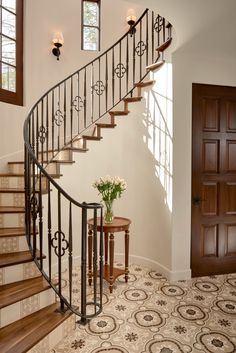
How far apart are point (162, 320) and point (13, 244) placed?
1.52m

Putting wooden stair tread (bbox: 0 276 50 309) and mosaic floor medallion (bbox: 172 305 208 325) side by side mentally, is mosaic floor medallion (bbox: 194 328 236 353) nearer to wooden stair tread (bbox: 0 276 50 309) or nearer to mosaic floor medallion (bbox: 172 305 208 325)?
mosaic floor medallion (bbox: 172 305 208 325)

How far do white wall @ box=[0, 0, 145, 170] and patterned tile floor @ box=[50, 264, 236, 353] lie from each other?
256 cm

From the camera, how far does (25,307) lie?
204cm

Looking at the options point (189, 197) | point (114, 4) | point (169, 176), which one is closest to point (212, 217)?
point (189, 197)

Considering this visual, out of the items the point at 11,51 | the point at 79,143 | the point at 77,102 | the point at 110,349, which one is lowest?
the point at 110,349

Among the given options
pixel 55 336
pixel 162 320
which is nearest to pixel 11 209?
pixel 55 336

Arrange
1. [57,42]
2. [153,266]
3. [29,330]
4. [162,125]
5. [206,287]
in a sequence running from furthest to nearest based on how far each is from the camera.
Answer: [57,42]
[153,266]
[162,125]
[206,287]
[29,330]

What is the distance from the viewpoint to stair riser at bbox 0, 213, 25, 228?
2.57 metres

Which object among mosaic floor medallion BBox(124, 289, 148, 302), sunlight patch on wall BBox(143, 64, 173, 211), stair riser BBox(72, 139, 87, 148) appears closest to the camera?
mosaic floor medallion BBox(124, 289, 148, 302)

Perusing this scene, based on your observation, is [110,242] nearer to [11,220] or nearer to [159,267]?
[159,267]

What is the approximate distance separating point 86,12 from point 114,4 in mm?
534

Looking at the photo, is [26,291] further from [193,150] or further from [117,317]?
[193,150]

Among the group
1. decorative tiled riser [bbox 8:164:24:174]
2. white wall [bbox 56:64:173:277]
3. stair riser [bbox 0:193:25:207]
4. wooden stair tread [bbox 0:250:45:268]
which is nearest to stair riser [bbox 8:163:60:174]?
decorative tiled riser [bbox 8:164:24:174]

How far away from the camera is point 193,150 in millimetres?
3189
